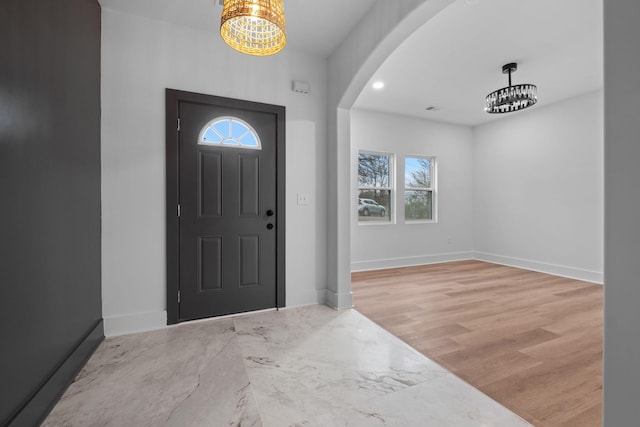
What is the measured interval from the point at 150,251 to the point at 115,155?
0.92 m

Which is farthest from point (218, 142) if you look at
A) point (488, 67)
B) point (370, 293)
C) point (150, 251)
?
point (488, 67)

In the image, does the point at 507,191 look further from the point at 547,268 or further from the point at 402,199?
the point at 402,199

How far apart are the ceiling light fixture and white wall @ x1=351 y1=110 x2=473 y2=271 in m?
1.99

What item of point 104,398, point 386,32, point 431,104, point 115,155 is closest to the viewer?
point 104,398

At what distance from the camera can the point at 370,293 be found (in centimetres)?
375

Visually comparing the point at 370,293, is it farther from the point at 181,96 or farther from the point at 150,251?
the point at 181,96

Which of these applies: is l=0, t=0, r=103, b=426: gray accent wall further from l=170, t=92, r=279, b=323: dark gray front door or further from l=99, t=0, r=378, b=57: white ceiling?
l=170, t=92, r=279, b=323: dark gray front door

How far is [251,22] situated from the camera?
1.73m

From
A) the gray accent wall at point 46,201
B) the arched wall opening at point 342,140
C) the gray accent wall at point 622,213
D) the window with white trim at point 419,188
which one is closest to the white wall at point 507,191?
the window with white trim at point 419,188

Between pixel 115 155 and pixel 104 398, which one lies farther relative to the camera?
pixel 115 155

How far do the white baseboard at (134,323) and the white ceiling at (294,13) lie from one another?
279 centimetres

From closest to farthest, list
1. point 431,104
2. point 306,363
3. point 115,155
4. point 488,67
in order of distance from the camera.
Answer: point 306,363 < point 115,155 < point 488,67 < point 431,104

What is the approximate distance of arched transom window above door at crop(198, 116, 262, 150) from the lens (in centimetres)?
280

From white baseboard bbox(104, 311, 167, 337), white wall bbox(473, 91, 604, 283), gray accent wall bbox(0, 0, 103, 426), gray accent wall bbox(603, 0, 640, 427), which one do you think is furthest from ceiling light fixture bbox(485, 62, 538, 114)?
white baseboard bbox(104, 311, 167, 337)
